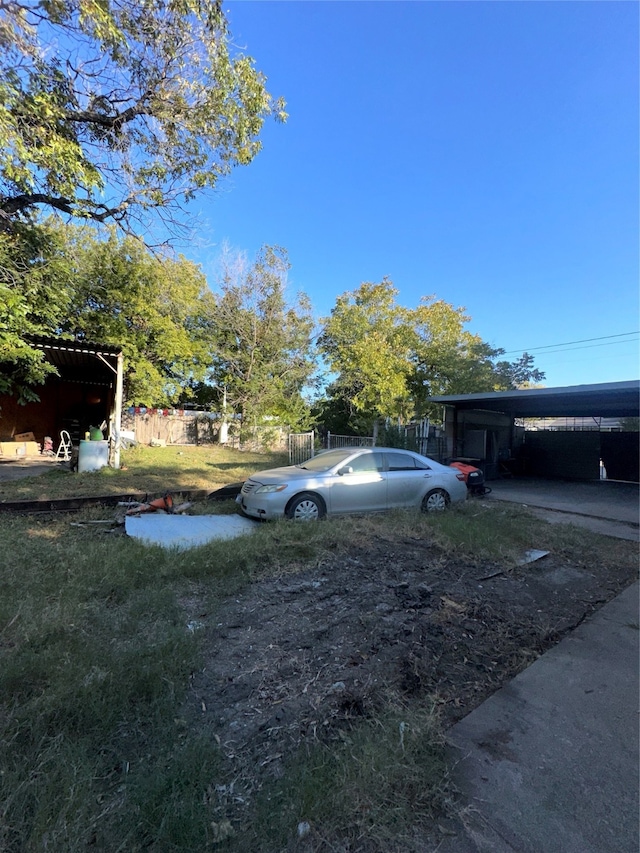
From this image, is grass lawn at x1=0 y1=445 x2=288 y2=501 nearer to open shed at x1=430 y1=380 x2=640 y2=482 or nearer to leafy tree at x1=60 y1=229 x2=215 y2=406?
leafy tree at x1=60 y1=229 x2=215 y2=406

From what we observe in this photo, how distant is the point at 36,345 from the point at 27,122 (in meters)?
5.96

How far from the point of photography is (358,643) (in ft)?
9.87

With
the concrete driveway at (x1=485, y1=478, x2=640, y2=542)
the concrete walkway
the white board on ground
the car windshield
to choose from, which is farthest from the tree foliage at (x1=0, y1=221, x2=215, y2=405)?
the concrete driveway at (x1=485, y1=478, x2=640, y2=542)

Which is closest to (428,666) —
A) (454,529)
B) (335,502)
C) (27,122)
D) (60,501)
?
(454,529)

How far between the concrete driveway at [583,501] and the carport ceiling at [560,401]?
2.69 meters

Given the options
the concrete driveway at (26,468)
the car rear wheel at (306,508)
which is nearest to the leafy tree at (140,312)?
the concrete driveway at (26,468)

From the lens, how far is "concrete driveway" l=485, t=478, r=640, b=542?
26.0 feet

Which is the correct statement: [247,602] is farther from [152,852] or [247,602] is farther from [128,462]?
[128,462]

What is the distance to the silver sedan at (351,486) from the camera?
6.33 meters

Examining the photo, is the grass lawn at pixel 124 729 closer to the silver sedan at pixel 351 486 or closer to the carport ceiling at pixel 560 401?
the silver sedan at pixel 351 486

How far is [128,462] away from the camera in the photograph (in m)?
12.8

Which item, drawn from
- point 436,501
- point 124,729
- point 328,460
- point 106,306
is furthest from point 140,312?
point 124,729

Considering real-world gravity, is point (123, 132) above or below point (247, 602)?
above

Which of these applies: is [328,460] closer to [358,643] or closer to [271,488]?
[271,488]
